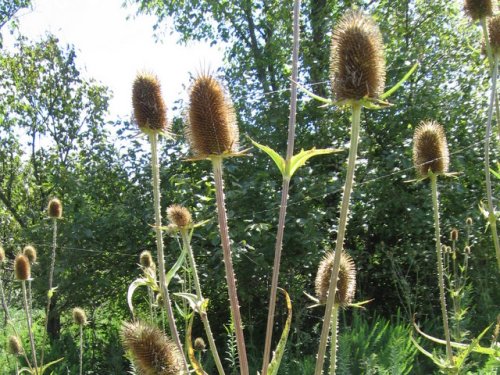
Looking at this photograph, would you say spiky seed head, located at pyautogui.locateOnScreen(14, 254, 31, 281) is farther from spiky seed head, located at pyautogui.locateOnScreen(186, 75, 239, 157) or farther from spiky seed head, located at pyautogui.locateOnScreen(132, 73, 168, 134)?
spiky seed head, located at pyautogui.locateOnScreen(186, 75, 239, 157)

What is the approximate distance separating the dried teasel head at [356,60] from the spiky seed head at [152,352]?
0.83 meters

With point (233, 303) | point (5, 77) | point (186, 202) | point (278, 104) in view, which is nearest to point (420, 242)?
point (278, 104)

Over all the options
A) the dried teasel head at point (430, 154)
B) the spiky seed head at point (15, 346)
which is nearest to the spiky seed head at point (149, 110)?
the dried teasel head at point (430, 154)

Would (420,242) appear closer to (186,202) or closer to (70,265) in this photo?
(186,202)

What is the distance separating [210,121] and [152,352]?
2.36 ft

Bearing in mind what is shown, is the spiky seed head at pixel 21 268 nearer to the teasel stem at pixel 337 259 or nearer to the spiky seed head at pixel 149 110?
the spiky seed head at pixel 149 110

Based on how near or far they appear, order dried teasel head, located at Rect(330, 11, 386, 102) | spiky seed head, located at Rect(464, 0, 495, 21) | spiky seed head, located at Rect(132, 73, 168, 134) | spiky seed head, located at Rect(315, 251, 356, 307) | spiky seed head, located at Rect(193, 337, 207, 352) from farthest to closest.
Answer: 1. spiky seed head, located at Rect(193, 337, 207, 352)
2. spiky seed head, located at Rect(464, 0, 495, 21)
3. spiky seed head, located at Rect(132, 73, 168, 134)
4. spiky seed head, located at Rect(315, 251, 356, 307)
5. dried teasel head, located at Rect(330, 11, 386, 102)

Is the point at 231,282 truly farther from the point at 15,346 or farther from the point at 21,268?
the point at 15,346

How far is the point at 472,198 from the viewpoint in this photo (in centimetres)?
650

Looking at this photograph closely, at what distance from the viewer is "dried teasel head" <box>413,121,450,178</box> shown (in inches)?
101

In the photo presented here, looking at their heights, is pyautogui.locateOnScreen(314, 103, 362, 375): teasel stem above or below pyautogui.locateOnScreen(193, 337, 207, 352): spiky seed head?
above

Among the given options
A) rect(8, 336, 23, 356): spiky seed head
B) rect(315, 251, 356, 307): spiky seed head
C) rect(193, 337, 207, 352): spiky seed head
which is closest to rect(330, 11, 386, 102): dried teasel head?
rect(315, 251, 356, 307): spiky seed head

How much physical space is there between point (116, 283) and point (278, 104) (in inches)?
111

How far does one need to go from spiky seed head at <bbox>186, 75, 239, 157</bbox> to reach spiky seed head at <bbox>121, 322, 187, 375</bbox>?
574 mm
